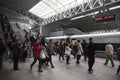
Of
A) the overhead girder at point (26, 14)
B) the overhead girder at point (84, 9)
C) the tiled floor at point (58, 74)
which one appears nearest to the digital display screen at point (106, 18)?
the overhead girder at point (84, 9)

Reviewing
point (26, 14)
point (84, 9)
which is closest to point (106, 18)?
point (84, 9)

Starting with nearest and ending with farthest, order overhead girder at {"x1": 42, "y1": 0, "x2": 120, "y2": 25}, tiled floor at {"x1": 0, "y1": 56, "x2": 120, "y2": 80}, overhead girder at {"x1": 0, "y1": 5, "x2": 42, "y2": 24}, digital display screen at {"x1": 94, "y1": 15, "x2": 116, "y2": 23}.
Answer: tiled floor at {"x1": 0, "y1": 56, "x2": 120, "y2": 80}, digital display screen at {"x1": 94, "y1": 15, "x2": 116, "y2": 23}, overhead girder at {"x1": 42, "y1": 0, "x2": 120, "y2": 25}, overhead girder at {"x1": 0, "y1": 5, "x2": 42, "y2": 24}

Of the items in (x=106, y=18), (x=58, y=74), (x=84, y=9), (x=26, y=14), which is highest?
(x=26, y=14)

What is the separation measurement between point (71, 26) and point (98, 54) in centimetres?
1026

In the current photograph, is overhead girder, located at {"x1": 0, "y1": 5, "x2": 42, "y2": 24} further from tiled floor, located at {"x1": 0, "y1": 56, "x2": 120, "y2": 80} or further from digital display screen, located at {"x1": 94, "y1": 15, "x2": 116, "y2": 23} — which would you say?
tiled floor, located at {"x1": 0, "y1": 56, "x2": 120, "y2": 80}

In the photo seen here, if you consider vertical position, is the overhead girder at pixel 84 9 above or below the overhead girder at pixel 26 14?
below

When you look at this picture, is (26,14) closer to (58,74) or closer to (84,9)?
(84,9)

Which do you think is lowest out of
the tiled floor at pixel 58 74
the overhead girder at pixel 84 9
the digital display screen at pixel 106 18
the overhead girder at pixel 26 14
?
the tiled floor at pixel 58 74

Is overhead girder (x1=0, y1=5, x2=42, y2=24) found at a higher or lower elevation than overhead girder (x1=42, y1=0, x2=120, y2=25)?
→ higher

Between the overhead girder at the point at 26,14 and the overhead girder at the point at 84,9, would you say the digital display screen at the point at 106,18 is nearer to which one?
the overhead girder at the point at 84,9

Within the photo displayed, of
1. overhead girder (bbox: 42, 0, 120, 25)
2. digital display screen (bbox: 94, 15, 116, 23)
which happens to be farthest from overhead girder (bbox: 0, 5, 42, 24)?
digital display screen (bbox: 94, 15, 116, 23)

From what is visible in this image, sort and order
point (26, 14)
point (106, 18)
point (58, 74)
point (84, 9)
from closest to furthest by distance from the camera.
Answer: point (58, 74)
point (106, 18)
point (84, 9)
point (26, 14)

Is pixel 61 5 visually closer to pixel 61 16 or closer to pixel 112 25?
pixel 61 16

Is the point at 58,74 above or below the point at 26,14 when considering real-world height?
below
